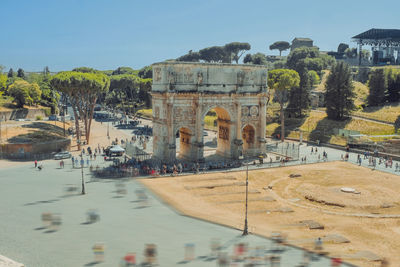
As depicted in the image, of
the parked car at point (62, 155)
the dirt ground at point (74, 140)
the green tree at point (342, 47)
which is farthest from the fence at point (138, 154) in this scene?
the green tree at point (342, 47)

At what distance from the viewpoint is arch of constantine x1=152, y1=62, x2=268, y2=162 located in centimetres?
4656

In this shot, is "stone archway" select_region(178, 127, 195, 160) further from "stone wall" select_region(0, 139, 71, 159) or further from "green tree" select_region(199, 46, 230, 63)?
"green tree" select_region(199, 46, 230, 63)

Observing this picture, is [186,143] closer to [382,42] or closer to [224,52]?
[224,52]

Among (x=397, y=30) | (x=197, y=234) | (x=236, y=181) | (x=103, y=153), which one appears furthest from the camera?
(x=397, y=30)

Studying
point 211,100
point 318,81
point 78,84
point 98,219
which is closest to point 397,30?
point 318,81

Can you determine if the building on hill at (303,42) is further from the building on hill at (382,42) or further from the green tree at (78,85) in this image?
the green tree at (78,85)

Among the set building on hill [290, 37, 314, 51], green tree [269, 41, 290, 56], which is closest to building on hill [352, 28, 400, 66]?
building on hill [290, 37, 314, 51]

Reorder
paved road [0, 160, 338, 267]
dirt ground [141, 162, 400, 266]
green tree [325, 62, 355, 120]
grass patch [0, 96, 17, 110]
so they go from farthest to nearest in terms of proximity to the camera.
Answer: grass patch [0, 96, 17, 110] < green tree [325, 62, 355, 120] < dirt ground [141, 162, 400, 266] < paved road [0, 160, 338, 267]

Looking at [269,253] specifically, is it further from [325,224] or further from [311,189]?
[311,189]

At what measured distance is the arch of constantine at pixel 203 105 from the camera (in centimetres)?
4656

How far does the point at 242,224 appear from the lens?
28000 mm

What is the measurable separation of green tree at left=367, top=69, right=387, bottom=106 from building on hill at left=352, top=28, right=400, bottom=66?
141 ft

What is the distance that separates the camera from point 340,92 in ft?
235

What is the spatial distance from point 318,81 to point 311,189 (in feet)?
233
